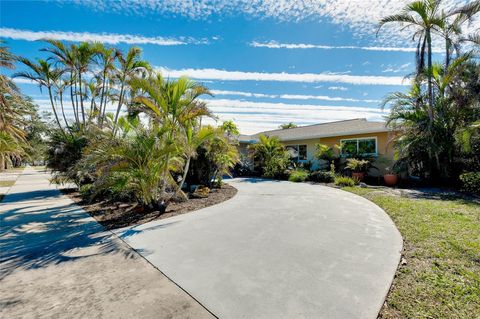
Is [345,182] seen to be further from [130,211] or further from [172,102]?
[130,211]

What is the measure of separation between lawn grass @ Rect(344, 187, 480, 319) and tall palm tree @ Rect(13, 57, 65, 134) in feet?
44.4

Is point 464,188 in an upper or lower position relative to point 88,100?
lower

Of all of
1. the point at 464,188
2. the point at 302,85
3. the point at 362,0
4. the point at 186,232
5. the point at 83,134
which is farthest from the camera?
the point at 302,85

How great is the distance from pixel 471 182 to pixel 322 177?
5.78 m

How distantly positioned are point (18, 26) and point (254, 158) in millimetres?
12911

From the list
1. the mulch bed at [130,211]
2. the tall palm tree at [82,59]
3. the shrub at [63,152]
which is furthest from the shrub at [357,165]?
the tall palm tree at [82,59]

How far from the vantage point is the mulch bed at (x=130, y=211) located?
5898 millimetres

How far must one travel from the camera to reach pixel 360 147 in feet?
47.4

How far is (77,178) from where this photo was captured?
10102 millimetres

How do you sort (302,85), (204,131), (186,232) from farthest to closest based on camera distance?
(302,85) → (204,131) → (186,232)

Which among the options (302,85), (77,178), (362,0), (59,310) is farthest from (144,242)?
(302,85)

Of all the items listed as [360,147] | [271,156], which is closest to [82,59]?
[271,156]

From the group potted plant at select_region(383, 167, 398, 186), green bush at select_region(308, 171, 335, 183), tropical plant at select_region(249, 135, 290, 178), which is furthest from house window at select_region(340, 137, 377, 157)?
tropical plant at select_region(249, 135, 290, 178)

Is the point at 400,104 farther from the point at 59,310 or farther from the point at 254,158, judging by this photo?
the point at 59,310
